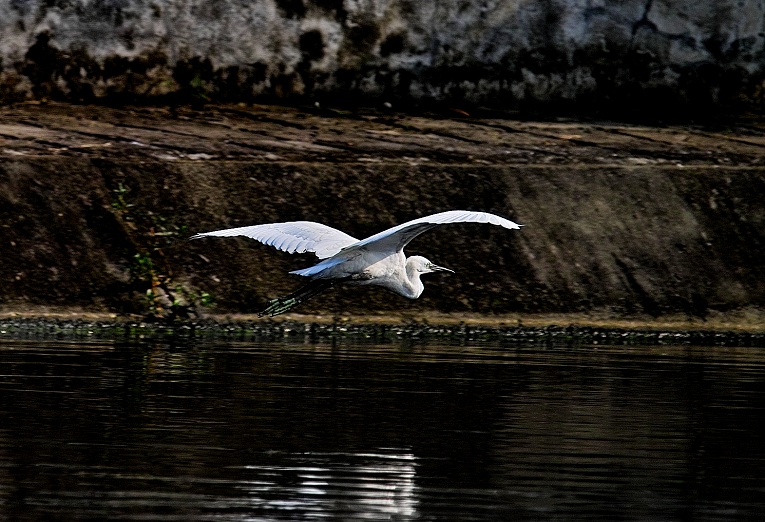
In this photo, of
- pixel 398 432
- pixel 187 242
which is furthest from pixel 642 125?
pixel 398 432

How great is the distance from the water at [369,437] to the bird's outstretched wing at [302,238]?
86 cm

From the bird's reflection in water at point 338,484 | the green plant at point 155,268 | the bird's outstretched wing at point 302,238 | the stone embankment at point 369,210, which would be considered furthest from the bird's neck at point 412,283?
the bird's reflection in water at point 338,484

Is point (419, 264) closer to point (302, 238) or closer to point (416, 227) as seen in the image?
point (302, 238)

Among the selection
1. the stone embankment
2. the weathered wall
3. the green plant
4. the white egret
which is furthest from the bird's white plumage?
the weathered wall

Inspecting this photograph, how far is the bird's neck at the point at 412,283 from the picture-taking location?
528 inches

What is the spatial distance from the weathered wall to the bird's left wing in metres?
7.96

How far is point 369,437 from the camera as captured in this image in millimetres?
8492

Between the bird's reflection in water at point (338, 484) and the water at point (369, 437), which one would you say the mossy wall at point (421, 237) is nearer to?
the water at point (369, 437)

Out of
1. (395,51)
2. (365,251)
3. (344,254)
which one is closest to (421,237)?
(395,51)

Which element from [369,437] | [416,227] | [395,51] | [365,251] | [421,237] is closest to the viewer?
[369,437]

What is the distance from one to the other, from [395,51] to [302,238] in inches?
335

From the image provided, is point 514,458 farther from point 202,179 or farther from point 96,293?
point 202,179

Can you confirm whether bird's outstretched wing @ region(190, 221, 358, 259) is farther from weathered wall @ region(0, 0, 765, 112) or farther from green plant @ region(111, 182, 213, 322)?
weathered wall @ region(0, 0, 765, 112)

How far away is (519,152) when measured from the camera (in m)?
19.0
